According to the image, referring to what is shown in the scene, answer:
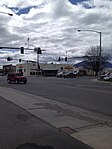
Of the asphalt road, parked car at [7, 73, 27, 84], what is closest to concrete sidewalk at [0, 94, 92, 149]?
the asphalt road

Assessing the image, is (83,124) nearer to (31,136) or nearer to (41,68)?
(31,136)

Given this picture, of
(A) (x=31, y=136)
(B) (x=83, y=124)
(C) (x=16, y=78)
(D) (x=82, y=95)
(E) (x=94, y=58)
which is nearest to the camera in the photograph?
(A) (x=31, y=136)

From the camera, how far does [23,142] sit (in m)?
8.05

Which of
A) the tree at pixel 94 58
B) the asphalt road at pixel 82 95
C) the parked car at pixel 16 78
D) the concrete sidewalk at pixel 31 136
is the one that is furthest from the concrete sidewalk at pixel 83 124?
the tree at pixel 94 58

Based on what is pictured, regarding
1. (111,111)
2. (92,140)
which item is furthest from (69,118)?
(92,140)

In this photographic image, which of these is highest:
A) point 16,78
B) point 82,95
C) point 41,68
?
point 41,68

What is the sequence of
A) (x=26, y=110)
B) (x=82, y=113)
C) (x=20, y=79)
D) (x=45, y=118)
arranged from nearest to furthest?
(x=45, y=118), (x=82, y=113), (x=26, y=110), (x=20, y=79)

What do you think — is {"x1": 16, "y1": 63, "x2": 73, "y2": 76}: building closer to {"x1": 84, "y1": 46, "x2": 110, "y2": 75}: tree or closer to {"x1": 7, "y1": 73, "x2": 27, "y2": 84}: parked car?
{"x1": 84, "y1": 46, "x2": 110, "y2": 75}: tree

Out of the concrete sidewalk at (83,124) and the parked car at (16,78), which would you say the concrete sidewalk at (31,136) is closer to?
the concrete sidewalk at (83,124)

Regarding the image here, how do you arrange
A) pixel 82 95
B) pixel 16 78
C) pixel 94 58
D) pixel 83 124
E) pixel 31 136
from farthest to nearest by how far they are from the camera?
1. pixel 94 58
2. pixel 16 78
3. pixel 82 95
4. pixel 83 124
5. pixel 31 136

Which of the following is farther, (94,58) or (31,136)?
(94,58)

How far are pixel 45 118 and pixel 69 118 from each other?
0.92 metres

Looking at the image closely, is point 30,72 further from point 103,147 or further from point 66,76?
point 103,147

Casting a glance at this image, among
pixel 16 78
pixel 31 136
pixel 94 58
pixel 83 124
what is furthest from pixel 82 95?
pixel 94 58
